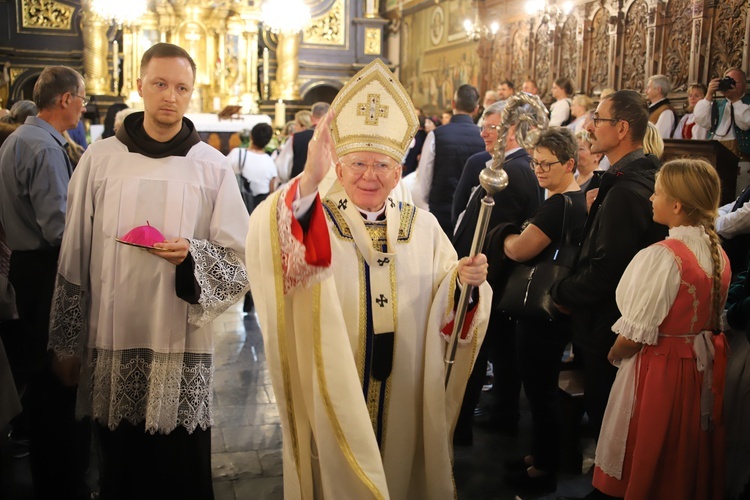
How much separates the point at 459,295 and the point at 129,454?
1.48 m

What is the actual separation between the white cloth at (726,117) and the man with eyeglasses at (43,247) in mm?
5676

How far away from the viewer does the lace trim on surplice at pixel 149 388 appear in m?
2.67

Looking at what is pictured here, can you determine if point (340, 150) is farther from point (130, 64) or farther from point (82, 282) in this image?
point (130, 64)

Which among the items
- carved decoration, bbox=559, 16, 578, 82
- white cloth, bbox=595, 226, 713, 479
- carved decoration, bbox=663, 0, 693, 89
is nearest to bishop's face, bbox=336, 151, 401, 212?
white cloth, bbox=595, 226, 713, 479

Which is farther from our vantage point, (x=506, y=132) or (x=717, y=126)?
(x=717, y=126)

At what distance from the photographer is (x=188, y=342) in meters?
2.74

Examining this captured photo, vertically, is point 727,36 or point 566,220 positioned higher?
point 727,36

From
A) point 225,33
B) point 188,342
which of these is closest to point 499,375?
point 188,342

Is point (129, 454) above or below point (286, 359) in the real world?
below

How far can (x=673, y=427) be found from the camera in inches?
106

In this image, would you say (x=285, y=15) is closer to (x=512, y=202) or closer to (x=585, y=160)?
(x=585, y=160)

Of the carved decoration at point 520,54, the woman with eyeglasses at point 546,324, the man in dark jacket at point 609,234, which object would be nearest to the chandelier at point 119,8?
the carved decoration at point 520,54

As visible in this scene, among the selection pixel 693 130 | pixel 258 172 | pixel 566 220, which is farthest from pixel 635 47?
pixel 566 220

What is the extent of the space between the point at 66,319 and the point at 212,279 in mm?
577
